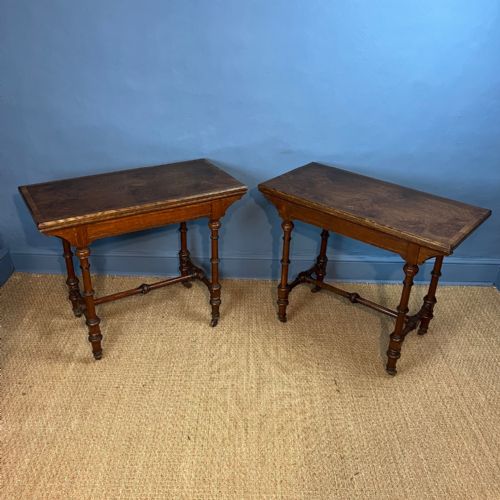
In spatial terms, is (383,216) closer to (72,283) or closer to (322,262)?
(322,262)

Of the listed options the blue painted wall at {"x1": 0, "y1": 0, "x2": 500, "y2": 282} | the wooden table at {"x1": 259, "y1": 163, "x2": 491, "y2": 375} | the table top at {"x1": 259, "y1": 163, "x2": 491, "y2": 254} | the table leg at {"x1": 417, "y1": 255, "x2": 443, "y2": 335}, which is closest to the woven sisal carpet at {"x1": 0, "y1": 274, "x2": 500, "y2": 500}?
the table leg at {"x1": 417, "y1": 255, "x2": 443, "y2": 335}

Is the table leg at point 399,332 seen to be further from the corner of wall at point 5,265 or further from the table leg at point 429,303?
the corner of wall at point 5,265

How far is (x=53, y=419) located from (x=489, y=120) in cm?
227

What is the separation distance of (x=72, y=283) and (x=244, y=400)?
0.97 metres

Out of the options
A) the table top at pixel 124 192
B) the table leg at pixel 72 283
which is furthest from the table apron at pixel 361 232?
the table leg at pixel 72 283

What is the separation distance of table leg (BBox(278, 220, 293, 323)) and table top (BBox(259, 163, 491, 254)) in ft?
0.55

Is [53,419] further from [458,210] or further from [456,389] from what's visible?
[458,210]

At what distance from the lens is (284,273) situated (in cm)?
234

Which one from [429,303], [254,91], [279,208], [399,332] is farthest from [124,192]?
[429,303]

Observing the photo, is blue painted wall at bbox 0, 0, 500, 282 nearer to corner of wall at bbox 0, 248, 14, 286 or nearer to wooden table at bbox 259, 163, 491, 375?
corner of wall at bbox 0, 248, 14, 286

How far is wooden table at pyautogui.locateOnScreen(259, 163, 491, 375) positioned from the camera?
6.03 feet

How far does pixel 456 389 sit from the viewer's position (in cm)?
209

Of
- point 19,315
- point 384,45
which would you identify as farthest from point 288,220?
point 19,315

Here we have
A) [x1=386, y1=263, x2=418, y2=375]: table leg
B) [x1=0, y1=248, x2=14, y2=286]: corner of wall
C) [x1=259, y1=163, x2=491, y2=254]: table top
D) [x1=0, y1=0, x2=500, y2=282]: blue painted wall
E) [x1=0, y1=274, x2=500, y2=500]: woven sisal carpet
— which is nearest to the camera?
[x1=0, y1=274, x2=500, y2=500]: woven sisal carpet
